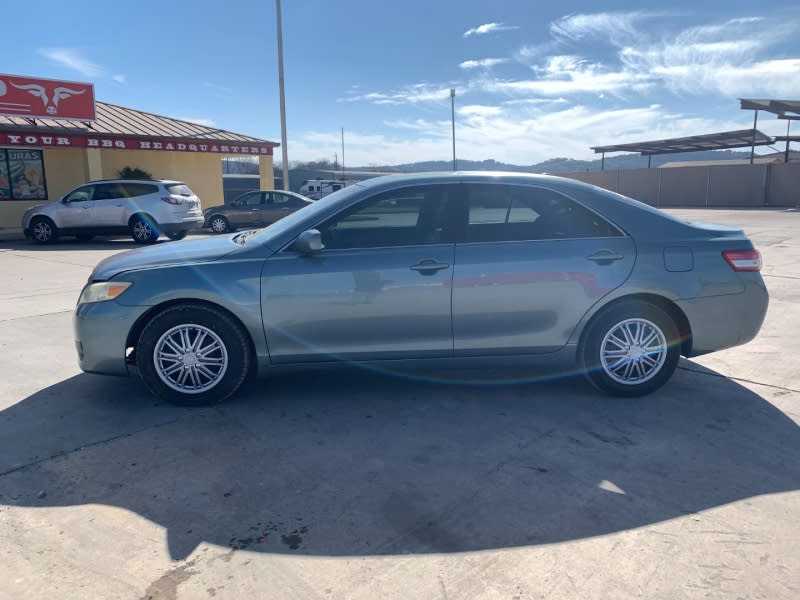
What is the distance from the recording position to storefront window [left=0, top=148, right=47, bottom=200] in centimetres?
1919

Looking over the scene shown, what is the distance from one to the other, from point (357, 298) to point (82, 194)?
14.7 meters

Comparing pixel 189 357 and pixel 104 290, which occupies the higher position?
pixel 104 290

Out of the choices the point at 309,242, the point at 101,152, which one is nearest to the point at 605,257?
the point at 309,242

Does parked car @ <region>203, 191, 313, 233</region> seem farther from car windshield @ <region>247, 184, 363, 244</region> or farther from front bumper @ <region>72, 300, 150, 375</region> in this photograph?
front bumper @ <region>72, 300, 150, 375</region>

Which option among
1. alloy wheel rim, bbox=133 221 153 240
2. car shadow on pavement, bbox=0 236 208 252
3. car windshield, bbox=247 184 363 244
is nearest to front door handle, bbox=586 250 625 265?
car windshield, bbox=247 184 363 244

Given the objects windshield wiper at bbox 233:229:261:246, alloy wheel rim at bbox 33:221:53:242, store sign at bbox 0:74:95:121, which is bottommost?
alloy wheel rim at bbox 33:221:53:242

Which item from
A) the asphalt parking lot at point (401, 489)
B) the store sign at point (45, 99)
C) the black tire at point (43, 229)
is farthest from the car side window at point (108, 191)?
the asphalt parking lot at point (401, 489)

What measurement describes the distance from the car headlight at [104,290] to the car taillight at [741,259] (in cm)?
416

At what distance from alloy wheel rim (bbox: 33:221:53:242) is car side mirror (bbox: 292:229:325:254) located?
14771mm

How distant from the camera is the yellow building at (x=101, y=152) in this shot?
62.1ft

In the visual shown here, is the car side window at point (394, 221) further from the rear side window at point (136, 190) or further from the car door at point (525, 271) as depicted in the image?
the rear side window at point (136, 190)

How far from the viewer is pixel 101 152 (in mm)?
21719

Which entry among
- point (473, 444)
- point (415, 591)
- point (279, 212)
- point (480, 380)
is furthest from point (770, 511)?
point (279, 212)

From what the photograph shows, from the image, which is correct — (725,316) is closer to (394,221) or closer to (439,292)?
(439,292)
